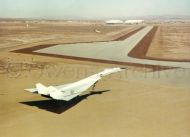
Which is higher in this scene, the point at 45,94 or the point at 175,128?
the point at 45,94

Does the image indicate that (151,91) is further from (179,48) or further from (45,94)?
(179,48)

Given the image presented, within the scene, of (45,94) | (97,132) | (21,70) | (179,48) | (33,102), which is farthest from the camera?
(179,48)

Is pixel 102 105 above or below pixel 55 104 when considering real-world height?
below

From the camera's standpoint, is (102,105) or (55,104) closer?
(55,104)

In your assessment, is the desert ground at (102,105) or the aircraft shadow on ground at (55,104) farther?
the aircraft shadow on ground at (55,104)

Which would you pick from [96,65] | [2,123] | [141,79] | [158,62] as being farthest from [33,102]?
[158,62]

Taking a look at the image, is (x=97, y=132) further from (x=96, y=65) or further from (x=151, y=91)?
(x=96, y=65)

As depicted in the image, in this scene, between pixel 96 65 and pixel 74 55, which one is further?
pixel 74 55

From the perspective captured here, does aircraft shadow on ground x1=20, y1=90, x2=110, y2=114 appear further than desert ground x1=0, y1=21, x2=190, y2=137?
Yes

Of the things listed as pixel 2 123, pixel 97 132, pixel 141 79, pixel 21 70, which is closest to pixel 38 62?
pixel 21 70

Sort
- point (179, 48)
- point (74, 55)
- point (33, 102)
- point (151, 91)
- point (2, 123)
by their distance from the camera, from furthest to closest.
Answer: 1. point (179, 48)
2. point (74, 55)
3. point (151, 91)
4. point (33, 102)
5. point (2, 123)
